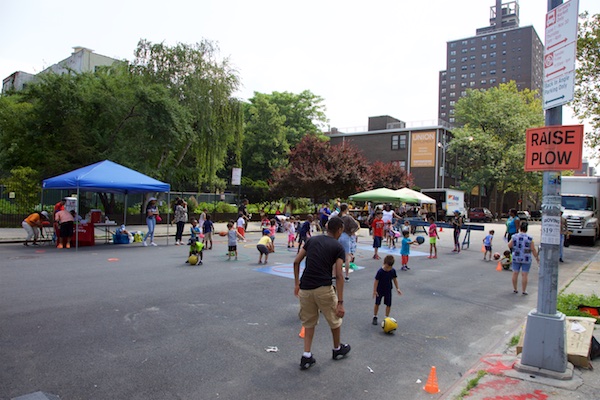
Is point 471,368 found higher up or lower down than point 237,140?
lower down

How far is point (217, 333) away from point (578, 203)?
24.5 metres

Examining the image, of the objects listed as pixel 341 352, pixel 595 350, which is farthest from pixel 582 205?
pixel 341 352

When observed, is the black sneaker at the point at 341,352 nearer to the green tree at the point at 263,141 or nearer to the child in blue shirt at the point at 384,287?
the child in blue shirt at the point at 384,287

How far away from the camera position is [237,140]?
2911cm

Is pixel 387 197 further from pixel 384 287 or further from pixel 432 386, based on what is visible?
pixel 432 386

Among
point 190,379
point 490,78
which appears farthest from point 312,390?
point 490,78

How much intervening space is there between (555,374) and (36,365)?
5.68m

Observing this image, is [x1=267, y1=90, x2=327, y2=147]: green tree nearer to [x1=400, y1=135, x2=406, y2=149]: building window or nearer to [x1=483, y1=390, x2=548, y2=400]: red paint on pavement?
[x1=400, y1=135, x2=406, y2=149]: building window

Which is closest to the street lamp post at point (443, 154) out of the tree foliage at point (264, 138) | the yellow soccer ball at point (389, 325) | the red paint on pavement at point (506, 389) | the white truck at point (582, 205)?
→ the tree foliage at point (264, 138)

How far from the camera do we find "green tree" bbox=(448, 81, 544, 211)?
46.9m

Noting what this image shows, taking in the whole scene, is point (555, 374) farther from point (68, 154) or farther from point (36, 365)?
point (68, 154)

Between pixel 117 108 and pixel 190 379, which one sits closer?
pixel 190 379

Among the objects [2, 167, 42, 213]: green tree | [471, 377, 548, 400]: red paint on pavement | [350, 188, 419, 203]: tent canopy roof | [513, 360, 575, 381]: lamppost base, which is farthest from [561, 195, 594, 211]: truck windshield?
[2, 167, 42, 213]: green tree

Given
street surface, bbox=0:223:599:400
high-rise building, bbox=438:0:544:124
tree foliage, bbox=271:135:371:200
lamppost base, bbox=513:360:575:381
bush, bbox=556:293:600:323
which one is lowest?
street surface, bbox=0:223:599:400
